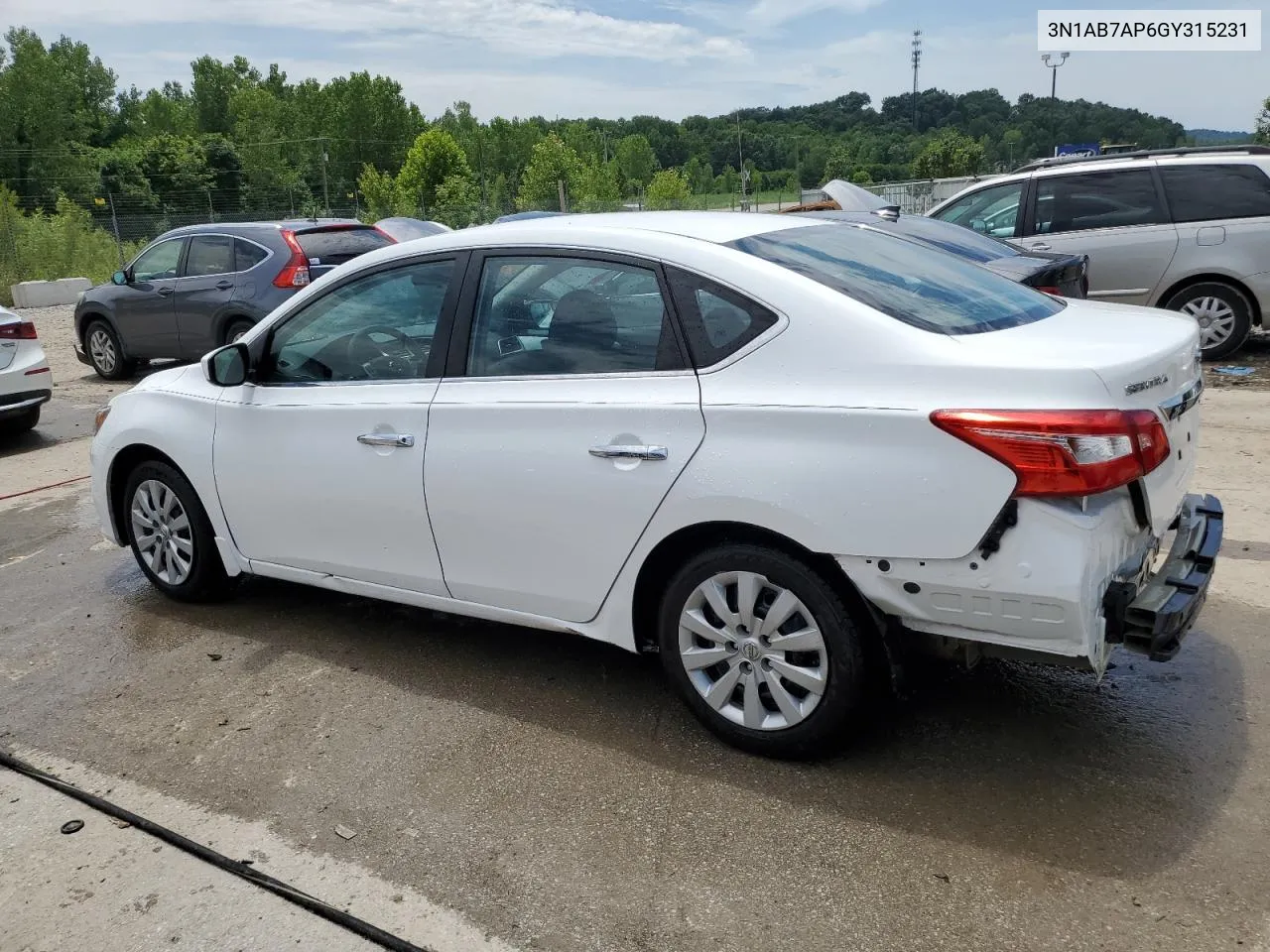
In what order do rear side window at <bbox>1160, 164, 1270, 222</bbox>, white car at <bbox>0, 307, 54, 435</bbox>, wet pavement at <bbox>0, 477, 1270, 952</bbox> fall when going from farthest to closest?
rear side window at <bbox>1160, 164, 1270, 222</bbox>
white car at <bbox>0, 307, 54, 435</bbox>
wet pavement at <bbox>0, 477, 1270, 952</bbox>

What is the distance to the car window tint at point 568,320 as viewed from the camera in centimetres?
335

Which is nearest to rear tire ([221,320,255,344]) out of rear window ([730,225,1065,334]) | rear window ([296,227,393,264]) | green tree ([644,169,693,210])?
rear window ([296,227,393,264])

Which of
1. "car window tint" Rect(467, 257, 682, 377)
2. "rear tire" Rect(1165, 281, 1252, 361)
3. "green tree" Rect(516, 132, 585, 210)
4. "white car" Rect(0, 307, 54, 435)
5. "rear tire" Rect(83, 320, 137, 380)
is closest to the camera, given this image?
"car window tint" Rect(467, 257, 682, 377)

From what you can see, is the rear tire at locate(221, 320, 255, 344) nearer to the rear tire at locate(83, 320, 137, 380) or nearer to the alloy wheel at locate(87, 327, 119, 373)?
the rear tire at locate(83, 320, 137, 380)

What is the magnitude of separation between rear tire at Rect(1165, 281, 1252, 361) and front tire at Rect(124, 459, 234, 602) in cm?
835

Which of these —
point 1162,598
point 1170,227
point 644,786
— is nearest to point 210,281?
point 1170,227

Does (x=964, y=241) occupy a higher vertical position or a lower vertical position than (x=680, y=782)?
higher

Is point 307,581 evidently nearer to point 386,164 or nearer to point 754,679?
point 754,679

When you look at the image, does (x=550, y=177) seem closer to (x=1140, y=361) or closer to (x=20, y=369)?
(x=20, y=369)

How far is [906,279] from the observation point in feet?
11.3

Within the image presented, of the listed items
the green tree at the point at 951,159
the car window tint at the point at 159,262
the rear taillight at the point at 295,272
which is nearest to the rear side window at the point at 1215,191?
the rear taillight at the point at 295,272

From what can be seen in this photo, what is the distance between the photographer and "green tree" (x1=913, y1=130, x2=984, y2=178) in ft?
239

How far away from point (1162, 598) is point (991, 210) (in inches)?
321

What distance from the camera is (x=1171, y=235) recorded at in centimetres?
921
